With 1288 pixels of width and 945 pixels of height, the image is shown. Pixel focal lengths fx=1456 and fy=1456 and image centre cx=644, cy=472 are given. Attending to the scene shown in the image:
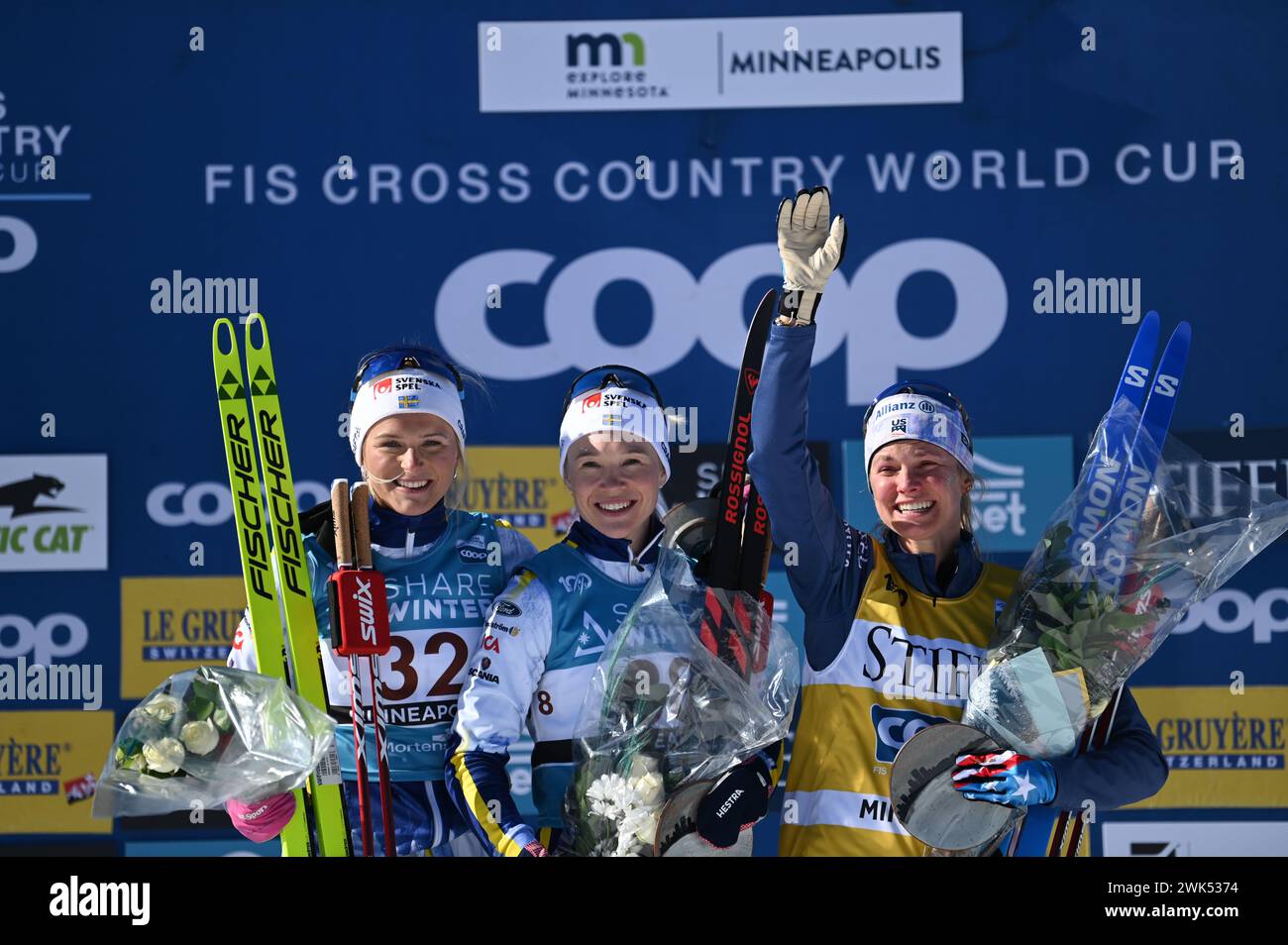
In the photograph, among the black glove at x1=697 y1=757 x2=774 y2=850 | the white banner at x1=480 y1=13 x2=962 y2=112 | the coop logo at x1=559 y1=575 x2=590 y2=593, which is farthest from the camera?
the white banner at x1=480 y1=13 x2=962 y2=112

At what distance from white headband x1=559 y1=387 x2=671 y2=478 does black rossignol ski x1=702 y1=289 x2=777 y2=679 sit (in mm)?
163

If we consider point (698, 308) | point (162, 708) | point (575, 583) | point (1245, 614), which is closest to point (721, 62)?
point (698, 308)

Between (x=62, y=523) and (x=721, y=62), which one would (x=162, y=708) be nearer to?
(x=62, y=523)

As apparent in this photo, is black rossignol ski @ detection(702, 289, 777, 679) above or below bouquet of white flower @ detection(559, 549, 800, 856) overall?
above

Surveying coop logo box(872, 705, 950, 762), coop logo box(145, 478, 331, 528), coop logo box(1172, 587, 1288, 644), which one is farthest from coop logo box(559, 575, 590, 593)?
coop logo box(1172, 587, 1288, 644)

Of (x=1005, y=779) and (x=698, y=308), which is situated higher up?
(x=698, y=308)

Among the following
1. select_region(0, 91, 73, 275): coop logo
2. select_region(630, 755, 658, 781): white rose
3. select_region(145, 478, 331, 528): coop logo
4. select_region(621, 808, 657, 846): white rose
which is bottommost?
select_region(621, 808, 657, 846): white rose

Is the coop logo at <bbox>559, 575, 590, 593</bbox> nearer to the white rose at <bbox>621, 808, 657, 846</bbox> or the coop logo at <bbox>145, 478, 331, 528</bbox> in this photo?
the white rose at <bbox>621, 808, 657, 846</bbox>

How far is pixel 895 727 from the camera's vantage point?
113 inches

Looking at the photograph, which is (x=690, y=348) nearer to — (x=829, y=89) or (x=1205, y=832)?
(x=829, y=89)

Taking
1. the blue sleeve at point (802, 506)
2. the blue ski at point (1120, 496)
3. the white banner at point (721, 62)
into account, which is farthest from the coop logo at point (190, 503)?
the blue ski at point (1120, 496)

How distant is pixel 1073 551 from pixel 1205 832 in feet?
6.56

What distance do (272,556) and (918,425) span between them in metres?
1.38

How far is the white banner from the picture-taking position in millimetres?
4398
